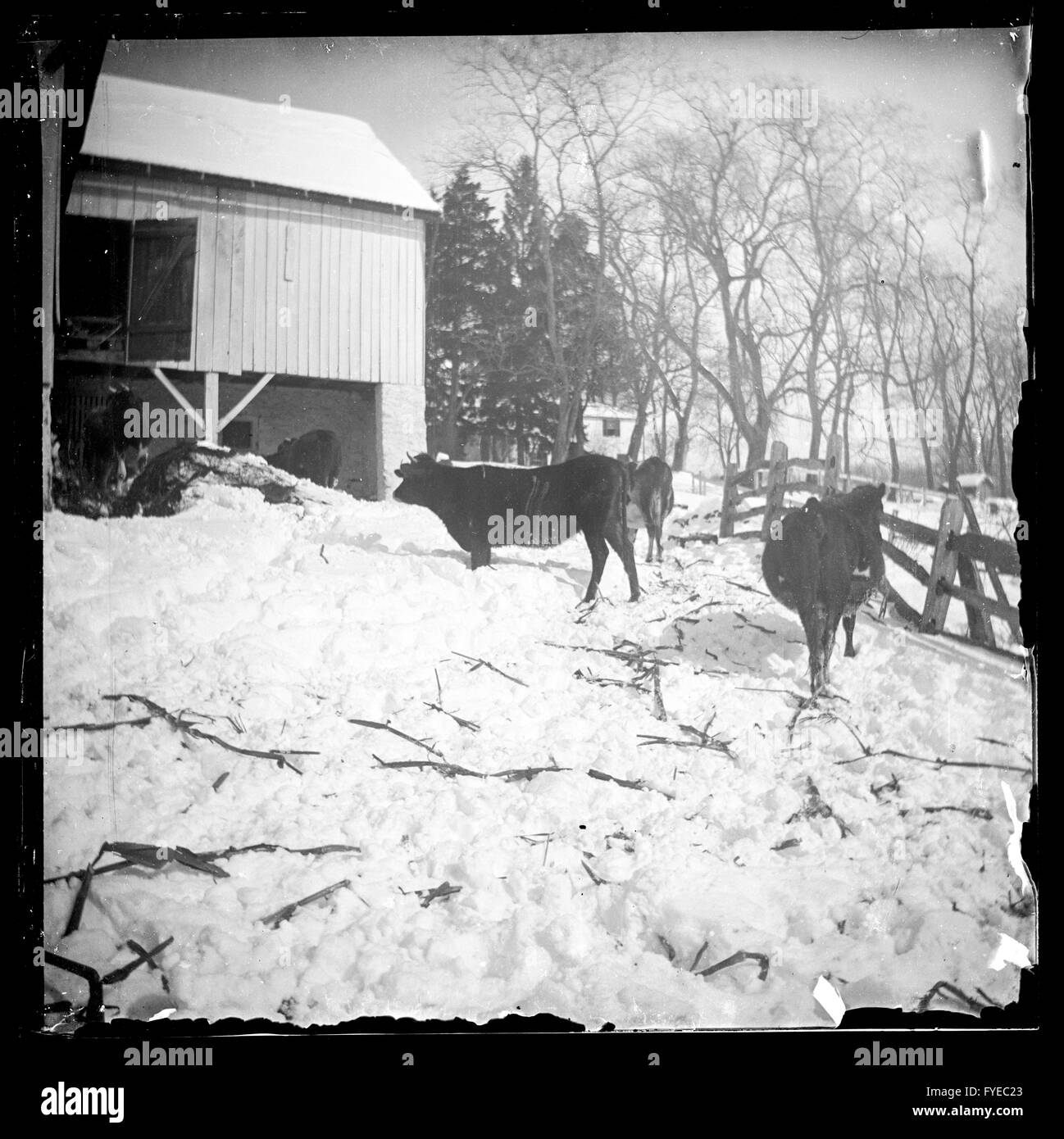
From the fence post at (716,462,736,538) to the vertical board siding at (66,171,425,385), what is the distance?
Result: 4.31 ft

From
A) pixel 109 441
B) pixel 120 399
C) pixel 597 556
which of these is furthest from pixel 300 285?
pixel 597 556

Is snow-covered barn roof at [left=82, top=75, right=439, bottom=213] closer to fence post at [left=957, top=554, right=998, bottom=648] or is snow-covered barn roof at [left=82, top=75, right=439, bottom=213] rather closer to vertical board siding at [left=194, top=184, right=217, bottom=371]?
vertical board siding at [left=194, top=184, right=217, bottom=371]

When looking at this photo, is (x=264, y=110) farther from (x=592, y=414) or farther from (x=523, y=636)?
(x=523, y=636)

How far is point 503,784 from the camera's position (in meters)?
2.87

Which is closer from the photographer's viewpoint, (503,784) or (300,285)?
(503,784)

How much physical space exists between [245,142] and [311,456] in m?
1.24

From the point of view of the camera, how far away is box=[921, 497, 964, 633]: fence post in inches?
119

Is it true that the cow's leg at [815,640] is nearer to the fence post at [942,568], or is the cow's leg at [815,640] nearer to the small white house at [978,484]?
the fence post at [942,568]

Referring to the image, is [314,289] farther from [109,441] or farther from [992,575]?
[992,575]

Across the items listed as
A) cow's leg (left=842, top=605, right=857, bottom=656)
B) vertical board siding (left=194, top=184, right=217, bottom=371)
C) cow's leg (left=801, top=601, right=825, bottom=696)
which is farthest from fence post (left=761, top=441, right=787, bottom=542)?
vertical board siding (left=194, top=184, right=217, bottom=371)

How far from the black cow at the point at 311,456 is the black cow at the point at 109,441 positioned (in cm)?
55
